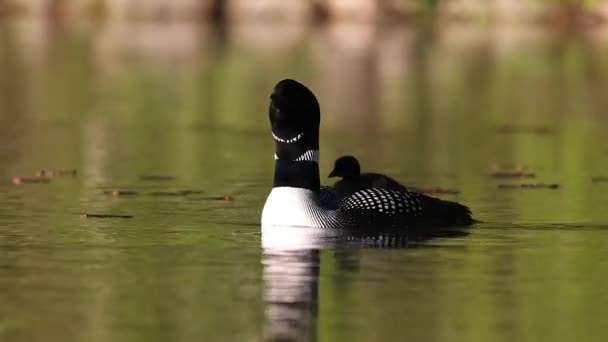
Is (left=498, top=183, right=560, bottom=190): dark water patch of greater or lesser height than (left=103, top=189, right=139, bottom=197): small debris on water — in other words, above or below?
below

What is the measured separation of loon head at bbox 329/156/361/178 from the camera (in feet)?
53.5

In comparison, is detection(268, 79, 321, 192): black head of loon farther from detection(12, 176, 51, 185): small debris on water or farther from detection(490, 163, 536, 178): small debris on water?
detection(490, 163, 536, 178): small debris on water

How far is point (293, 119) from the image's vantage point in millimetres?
15180

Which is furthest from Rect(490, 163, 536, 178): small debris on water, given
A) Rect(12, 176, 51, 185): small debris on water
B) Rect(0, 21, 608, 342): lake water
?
Rect(12, 176, 51, 185): small debris on water

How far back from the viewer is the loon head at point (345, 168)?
1630 cm

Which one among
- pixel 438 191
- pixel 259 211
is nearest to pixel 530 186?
pixel 438 191

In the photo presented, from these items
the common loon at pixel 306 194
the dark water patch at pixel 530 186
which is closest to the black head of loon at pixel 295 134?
the common loon at pixel 306 194

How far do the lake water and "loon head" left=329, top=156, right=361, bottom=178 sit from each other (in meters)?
0.70

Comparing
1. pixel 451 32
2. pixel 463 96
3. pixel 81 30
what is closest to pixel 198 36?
pixel 81 30

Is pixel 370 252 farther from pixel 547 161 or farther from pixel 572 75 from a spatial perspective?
pixel 572 75

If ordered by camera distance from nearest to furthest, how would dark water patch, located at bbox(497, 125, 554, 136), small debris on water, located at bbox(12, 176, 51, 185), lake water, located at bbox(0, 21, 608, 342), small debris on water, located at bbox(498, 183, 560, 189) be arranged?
lake water, located at bbox(0, 21, 608, 342) → small debris on water, located at bbox(498, 183, 560, 189) → small debris on water, located at bbox(12, 176, 51, 185) → dark water patch, located at bbox(497, 125, 554, 136)

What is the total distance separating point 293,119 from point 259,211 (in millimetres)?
2206

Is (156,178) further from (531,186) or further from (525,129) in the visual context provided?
Answer: (525,129)

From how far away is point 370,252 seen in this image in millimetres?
14094
